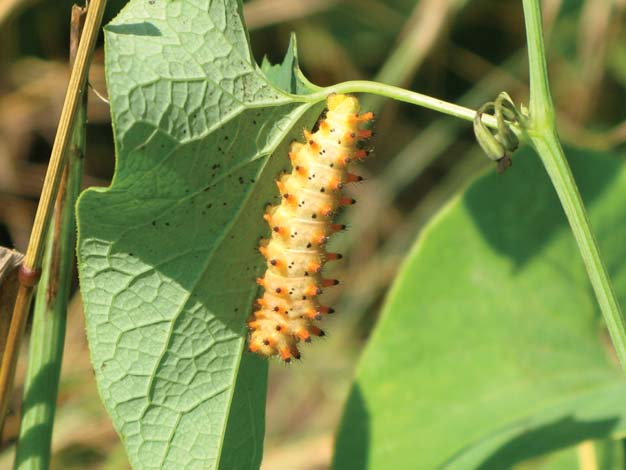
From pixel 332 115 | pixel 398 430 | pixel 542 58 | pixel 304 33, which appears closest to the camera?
pixel 542 58

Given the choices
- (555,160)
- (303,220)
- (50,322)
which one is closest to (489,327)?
(303,220)

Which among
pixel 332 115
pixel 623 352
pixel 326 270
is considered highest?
pixel 326 270

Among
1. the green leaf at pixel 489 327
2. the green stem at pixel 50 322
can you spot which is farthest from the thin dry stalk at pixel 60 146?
the green leaf at pixel 489 327

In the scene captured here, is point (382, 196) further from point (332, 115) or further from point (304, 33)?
point (332, 115)

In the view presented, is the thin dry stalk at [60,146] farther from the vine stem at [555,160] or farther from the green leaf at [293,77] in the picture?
the vine stem at [555,160]

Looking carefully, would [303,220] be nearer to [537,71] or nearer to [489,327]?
[537,71]

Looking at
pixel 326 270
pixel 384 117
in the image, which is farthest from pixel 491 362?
pixel 384 117

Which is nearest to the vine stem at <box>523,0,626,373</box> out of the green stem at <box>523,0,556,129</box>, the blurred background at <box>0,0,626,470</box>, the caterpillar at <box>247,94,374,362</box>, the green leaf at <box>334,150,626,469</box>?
the green stem at <box>523,0,556,129</box>
